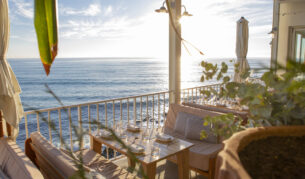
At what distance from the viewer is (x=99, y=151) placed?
309 centimetres

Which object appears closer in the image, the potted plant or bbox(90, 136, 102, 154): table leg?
the potted plant

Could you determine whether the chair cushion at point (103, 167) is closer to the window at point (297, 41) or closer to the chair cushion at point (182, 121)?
the chair cushion at point (182, 121)

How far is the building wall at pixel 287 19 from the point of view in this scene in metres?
6.25

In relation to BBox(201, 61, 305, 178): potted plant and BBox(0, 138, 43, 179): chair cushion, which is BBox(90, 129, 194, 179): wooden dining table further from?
BBox(201, 61, 305, 178): potted plant

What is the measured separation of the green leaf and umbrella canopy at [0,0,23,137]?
230cm

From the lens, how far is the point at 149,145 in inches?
104

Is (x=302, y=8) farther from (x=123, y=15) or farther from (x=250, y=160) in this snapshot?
(x=123, y=15)

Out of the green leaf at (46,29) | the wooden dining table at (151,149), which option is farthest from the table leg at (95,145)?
the green leaf at (46,29)

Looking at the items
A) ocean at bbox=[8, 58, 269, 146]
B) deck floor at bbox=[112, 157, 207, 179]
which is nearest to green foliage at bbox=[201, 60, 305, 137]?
deck floor at bbox=[112, 157, 207, 179]

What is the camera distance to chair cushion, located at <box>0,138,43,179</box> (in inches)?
61.2

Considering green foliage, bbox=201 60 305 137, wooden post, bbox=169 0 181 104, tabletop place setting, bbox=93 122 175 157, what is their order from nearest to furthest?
green foliage, bbox=201 60 305 137 → tabletop place setting, bbox=93 122 175 157 → wooden post, bbox=169 0 181 104

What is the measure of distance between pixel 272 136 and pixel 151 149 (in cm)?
208

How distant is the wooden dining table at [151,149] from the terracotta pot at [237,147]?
1799 millimetres

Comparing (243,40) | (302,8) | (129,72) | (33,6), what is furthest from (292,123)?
(129,72)
